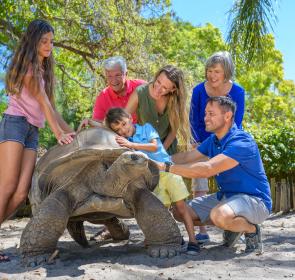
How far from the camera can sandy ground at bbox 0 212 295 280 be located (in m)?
2.98

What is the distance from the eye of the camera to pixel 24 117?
12.3ft

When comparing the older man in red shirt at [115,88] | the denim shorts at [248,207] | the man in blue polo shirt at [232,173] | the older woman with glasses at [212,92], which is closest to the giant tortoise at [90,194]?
the man in blue polo shirt at [232,173]

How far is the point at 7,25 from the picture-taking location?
28.6 feet

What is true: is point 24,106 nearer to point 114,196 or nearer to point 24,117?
point 24,117

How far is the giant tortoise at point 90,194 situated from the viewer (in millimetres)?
3359

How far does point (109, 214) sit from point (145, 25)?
24.4 feet

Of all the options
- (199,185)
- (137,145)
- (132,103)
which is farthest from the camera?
(199,185)

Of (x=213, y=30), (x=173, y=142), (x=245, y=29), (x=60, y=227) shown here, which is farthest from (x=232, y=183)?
(x=213, y=30)

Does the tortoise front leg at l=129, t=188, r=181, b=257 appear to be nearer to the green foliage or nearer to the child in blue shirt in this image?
the child in blue shirt

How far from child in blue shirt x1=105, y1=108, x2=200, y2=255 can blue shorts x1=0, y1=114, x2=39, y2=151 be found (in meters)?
0.62

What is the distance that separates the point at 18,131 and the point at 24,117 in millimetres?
132

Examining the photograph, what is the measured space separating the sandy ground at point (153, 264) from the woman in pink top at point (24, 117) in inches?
21.1

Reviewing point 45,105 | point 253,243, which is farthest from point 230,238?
point 45,105

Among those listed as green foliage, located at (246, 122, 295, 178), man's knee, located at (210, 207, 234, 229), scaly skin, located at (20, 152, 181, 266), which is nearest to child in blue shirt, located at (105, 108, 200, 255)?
scaly skin, located at (20, 152, 181, 266)
